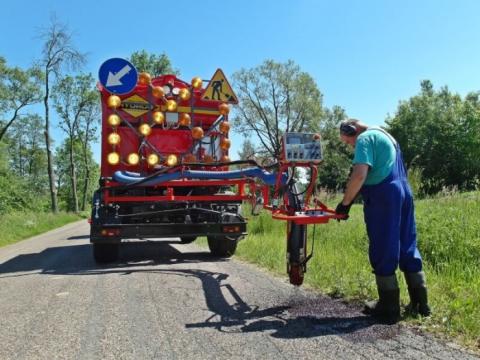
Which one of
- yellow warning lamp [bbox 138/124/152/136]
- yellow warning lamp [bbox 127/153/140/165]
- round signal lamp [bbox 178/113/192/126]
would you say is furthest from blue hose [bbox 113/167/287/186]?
round signal lamp [bbox 178/113/192/126]

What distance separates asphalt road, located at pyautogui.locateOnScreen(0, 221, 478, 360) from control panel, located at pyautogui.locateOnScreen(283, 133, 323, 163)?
1410 millimetres

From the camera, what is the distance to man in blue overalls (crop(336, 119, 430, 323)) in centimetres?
376

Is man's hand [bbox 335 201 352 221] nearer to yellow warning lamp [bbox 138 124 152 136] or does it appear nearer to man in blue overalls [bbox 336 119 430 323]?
man in blue overalls [bbox 336 119 430 323]

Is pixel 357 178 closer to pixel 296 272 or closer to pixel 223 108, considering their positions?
pixel 296 272

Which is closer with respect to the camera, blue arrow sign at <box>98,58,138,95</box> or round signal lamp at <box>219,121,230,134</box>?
blue arrow sign at <box>98,58,138,95</box>

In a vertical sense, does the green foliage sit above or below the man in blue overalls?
above

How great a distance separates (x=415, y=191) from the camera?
9.67 metres

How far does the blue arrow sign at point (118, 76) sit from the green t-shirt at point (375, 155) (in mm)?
4664

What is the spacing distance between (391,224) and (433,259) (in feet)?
8.64

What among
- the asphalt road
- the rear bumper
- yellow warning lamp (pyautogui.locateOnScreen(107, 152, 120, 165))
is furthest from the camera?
yellow warning lamp (pyautogui.locateOnScreen(107, 152, 120, 165))

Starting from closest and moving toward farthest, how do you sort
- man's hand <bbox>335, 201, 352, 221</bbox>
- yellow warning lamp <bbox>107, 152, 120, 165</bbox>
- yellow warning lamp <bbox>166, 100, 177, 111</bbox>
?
man's hand <bbox>335, 201, 352, 221</bbox>, yellow warning lamp <bbox>107, 152, 120, 165</bbox>, yellow warning lamp <bbox>166, 100, 177, 111</bbox>

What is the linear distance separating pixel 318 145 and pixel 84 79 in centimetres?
4023

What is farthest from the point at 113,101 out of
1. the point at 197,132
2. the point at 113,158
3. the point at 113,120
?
the point at 197,132

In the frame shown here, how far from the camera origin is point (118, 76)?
292 inches
